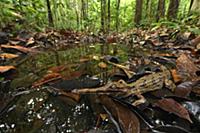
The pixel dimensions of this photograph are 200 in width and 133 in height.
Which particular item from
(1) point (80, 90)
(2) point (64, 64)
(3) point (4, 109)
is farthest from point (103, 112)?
(2) point (64, 64)

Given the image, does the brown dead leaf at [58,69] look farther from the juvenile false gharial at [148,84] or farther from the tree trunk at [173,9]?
the tree trunk at [173,9]

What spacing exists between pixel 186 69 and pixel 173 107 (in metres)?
0.96

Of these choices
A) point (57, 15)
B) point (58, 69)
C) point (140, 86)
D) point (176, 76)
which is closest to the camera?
point (140, 86)

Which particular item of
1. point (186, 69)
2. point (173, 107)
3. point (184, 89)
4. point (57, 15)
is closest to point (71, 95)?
point (173, 107)

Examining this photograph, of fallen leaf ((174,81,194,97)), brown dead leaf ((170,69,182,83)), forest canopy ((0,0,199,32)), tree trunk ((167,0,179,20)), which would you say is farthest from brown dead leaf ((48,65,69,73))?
tree trunk ((167,0,179,20))

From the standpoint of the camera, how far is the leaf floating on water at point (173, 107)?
1634mm

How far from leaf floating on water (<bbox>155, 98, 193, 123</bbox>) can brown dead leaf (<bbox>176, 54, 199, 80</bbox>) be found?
619mm

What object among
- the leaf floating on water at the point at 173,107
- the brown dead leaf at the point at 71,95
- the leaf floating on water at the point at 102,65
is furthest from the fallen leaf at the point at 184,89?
the leaf floating on water at the point at 102,65

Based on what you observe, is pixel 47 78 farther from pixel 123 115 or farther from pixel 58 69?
pixel 123 115

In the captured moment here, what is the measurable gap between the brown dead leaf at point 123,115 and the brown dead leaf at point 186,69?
0.90 m

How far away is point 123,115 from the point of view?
5.47ft

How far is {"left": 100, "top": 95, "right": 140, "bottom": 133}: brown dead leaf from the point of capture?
5.00 ft

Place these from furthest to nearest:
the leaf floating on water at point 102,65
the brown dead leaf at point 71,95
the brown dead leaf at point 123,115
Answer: the leaf floating on water at point 102,65
the brown dead leaf at point 71,95
the brown dead leaf at point 123,115

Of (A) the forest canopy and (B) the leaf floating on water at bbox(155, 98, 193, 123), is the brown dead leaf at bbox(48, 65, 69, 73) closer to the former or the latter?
(B) the leaf floating on water at bbox(155, 98, 193, 123)
